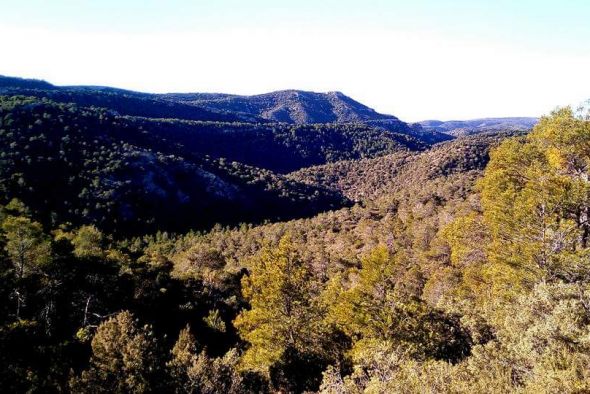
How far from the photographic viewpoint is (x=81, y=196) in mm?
103375

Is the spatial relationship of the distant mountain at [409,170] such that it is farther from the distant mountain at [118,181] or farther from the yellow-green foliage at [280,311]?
the yellow-green foliage at [280,311]

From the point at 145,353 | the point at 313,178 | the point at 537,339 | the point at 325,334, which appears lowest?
the point at 313,178

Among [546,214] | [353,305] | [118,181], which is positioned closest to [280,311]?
[353,305]

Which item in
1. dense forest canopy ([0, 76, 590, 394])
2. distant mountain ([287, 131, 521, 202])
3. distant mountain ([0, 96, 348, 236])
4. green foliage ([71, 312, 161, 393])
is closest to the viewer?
dense forest canopy ([0, 76, 590, 394])

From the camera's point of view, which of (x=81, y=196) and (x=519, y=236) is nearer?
(x=519, y=236)

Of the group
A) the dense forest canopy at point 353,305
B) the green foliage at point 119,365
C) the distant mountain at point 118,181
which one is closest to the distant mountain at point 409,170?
the distant mountain at point 118,181

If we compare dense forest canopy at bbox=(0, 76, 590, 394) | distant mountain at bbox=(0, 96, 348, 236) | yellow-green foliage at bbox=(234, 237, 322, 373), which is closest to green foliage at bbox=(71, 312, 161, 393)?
dense forest canopy at bbox=(0, 76, 590, 394)

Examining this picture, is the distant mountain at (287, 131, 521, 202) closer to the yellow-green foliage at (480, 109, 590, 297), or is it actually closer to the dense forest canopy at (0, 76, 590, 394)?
the dense forest canopy at (0, 76, 590, 394)

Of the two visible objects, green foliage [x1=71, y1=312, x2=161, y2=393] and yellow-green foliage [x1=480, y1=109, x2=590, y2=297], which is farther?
yellow-green foliage [x1=480, y1=109, x2=590, y2=297]

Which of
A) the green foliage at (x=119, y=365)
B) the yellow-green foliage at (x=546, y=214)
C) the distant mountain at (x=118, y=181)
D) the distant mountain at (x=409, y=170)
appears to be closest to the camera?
the green foliage at (x=119, y=365)

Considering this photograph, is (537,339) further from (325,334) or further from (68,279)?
(68,279)

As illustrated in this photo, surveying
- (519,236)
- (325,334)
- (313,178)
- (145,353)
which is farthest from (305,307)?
(313,178)

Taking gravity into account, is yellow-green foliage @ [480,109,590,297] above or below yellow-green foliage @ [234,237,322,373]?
above

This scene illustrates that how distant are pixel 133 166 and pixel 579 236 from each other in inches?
4674
